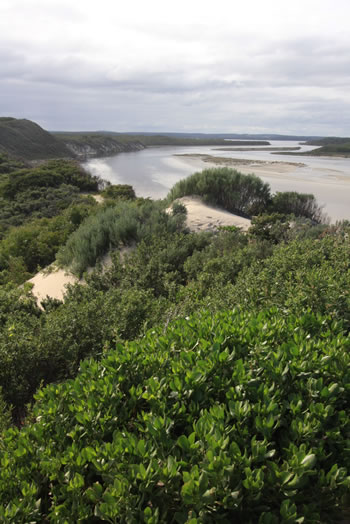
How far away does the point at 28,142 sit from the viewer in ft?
265

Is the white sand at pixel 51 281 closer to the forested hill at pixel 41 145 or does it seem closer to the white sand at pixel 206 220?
the white sand at pixel 206 220

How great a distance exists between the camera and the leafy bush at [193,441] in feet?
5.43

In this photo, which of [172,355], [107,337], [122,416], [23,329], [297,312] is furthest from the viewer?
[23,329]

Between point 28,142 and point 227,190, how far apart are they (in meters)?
74.1

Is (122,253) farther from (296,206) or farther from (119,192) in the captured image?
(119,192)

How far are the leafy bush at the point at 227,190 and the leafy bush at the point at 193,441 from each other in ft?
51.3

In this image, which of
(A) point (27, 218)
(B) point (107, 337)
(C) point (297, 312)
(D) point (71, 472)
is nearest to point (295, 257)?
(C) point (297, 312)

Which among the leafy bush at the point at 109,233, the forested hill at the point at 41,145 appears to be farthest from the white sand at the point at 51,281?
the forested hill at the point at 41,145

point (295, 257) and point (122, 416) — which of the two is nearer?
point (122, 416)

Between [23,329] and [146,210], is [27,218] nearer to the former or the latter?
[146,210]

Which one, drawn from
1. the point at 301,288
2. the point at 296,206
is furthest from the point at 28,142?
the point at 301,288

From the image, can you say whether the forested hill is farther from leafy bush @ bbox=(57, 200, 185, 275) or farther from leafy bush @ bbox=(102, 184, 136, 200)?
leafy bush @ bbox=(57, 200, 185, 275)

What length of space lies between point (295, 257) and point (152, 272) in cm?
343

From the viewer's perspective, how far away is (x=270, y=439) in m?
2.01
